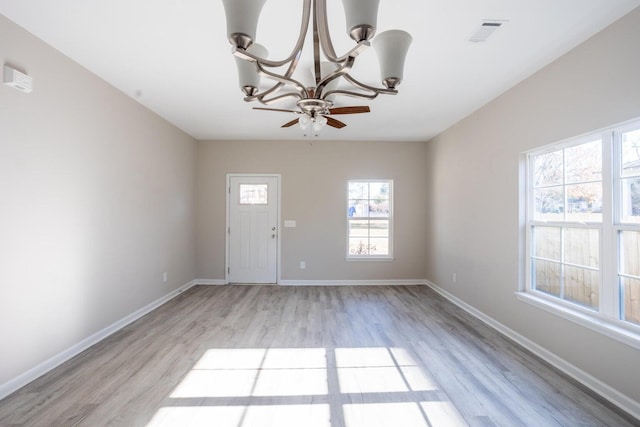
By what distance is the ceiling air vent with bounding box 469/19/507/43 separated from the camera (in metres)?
2.02

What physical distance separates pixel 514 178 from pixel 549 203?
0.42m

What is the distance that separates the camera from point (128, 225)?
3.35m

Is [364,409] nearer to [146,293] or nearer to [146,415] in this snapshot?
[146,415]

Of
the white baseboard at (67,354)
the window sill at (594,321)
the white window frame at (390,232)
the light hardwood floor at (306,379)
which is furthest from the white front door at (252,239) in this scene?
the window sill at (594,321)

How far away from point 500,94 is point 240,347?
3.78 meters

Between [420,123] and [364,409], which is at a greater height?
[420,123]

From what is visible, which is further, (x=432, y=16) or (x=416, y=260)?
(x=416, y=260)

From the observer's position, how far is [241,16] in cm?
109

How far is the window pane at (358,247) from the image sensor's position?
529 centimetres

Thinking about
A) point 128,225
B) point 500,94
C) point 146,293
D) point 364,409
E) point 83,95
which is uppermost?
point 500,94

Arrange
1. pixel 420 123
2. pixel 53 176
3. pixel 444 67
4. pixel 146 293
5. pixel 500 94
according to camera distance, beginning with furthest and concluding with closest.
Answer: pixel 420 123 < pixel 146 293 < pixel 500 94 < pixel 444 67 < pixel 53 176

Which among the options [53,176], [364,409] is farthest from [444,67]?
[53,176]

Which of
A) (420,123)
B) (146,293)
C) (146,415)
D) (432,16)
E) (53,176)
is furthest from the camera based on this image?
(420,123)

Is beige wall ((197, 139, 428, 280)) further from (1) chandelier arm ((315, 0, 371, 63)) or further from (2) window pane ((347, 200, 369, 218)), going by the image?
(1) chandelier arm ((315, 0, 371, 63))
